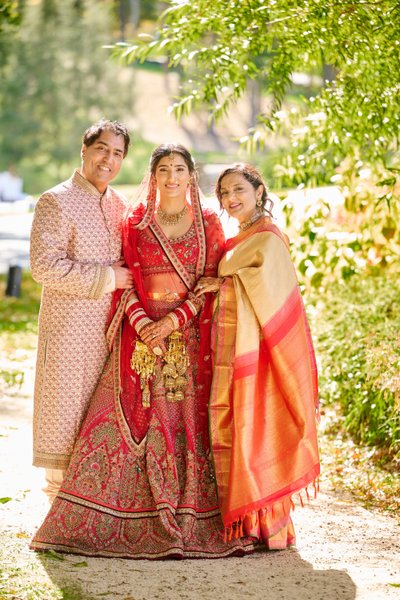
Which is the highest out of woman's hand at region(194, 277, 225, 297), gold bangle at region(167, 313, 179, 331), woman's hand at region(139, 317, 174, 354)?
→ woman's hand at region(194, 277, 225, 297)

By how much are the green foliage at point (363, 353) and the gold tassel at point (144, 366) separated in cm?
154

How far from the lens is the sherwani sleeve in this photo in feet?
14.1

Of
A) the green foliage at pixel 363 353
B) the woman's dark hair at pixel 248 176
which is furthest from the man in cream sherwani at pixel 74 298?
the green foliage at pixel 363 353

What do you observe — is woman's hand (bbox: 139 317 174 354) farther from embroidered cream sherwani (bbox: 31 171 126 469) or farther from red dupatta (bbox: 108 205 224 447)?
embroidered cream sherwani (bbox: 31 171 126 469)

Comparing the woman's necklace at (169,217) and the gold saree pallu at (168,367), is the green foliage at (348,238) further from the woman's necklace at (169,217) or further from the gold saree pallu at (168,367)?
the gold saree pallu at (168,367)

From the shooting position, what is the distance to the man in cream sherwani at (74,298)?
172 inches

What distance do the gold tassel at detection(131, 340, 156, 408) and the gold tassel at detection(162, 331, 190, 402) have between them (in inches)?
2.7

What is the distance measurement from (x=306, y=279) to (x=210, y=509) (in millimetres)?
4150

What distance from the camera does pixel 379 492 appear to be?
5.43 m

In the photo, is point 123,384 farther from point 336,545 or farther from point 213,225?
point 336,545

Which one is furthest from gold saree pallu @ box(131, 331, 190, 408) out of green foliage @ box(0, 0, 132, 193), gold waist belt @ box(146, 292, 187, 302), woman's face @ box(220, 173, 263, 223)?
green foliage @ box(0, 0, 132, 193)

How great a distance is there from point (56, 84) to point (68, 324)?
25.0 meters

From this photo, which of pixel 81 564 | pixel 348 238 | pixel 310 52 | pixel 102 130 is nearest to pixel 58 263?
pixel 102 130

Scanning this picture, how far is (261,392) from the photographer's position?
435cm
